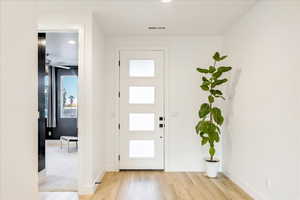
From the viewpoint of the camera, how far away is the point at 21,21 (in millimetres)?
993

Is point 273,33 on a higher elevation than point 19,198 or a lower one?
higher

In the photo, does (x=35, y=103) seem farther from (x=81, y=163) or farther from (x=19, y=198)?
(x=81, y=163)

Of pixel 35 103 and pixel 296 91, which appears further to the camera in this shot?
pixel 296 91

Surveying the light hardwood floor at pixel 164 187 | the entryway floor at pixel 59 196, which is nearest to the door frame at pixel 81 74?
the entryway floor at pixel 59 196

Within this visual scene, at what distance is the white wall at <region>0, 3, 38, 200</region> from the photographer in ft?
2.86

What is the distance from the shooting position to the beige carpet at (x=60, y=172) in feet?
12.3

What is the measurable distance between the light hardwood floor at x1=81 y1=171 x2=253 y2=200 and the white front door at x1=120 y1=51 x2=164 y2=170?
30 cm

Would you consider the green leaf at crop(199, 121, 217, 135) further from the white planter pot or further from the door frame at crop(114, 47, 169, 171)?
the door frame at crop(114, 47, 169, 171)

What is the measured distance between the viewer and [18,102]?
0.96 meters

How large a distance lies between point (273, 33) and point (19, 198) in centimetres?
298

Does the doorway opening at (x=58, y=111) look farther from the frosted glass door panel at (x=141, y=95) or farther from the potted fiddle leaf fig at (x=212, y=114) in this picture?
the potted fiddle leaf fig at (x=212, y=114)

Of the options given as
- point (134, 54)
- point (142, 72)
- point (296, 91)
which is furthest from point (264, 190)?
point (134, 54)

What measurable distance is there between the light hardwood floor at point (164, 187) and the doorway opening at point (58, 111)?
0.60m

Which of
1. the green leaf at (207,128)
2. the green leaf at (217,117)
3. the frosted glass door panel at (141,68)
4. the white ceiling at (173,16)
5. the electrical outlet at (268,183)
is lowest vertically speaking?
the electrical outlet at (268,183)
